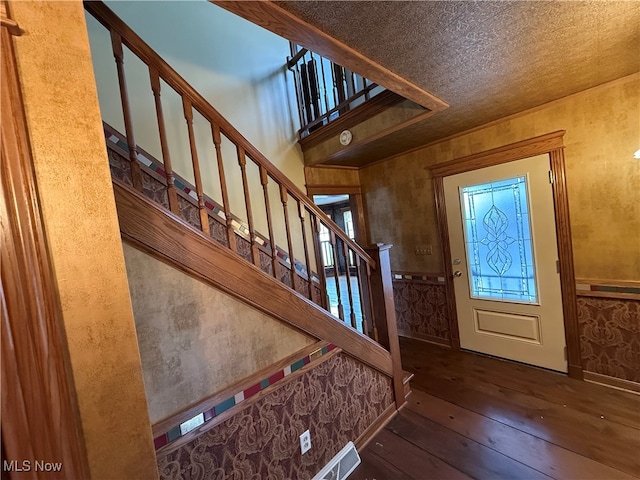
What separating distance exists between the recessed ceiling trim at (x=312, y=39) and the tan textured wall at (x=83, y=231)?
0.57 metres

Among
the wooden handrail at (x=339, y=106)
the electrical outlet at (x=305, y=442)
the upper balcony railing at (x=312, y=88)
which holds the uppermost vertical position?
the upper balcony railing at (x=312, y=88)

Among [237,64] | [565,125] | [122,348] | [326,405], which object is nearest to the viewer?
[122,348]

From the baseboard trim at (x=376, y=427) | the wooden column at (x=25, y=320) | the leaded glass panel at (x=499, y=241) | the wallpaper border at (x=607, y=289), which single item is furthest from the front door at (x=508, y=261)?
the wooden column at (x=25, y=320)

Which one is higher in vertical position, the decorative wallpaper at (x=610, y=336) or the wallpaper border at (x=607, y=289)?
the wallpaper border at (x=607, y=289)

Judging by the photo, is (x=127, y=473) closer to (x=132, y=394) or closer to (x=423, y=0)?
(x=132, y=394)

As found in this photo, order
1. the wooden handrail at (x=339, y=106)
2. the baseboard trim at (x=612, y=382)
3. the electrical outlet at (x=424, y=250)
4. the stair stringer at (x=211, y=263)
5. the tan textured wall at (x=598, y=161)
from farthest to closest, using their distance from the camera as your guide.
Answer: the electrical outlet at (x=424, y=250), the wooden handrail at (x=339, y=106), the baseboard trim at (x=612, y=382), the tan textured wall at (x=598, y=161), the stair stringer at (x=211, y=263)

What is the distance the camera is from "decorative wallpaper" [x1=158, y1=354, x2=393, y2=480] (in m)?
1.18

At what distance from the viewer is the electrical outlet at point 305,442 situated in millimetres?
1546

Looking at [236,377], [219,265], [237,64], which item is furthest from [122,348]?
[237,64]

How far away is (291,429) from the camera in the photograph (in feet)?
4.92

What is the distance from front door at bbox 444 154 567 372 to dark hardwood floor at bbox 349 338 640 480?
0.30m

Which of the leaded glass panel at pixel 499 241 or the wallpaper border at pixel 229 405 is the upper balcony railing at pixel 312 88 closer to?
the leaded glass panel at pixel 499 241

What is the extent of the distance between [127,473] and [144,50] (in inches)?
58.2

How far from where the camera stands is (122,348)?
666 millimetres
